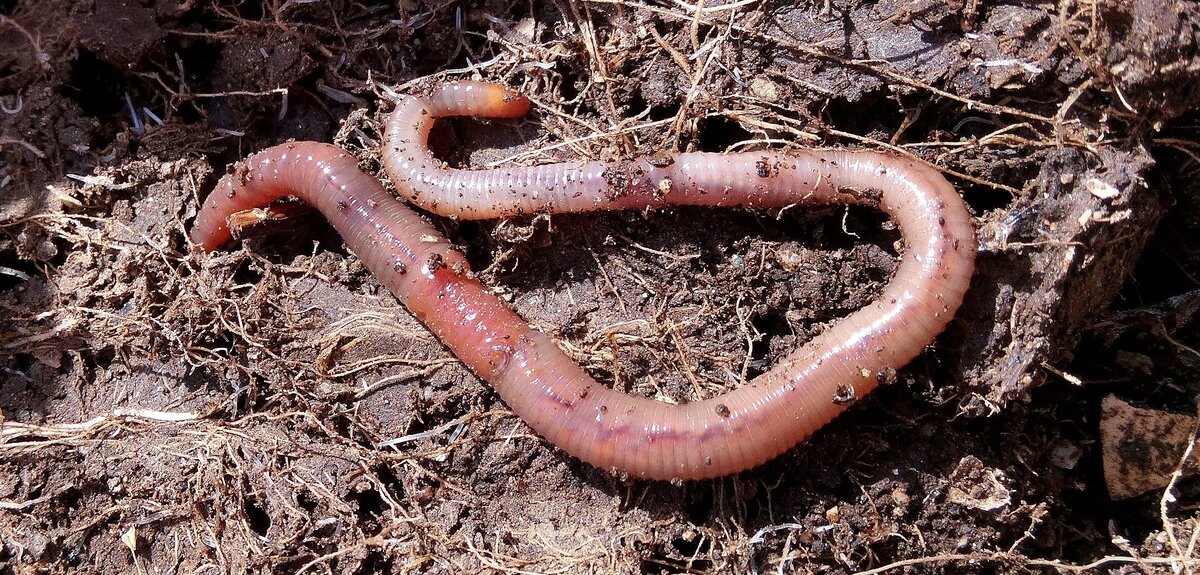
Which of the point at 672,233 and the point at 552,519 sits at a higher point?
the point at 672,233

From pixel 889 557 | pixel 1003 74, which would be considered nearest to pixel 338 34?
pixel 1003 74

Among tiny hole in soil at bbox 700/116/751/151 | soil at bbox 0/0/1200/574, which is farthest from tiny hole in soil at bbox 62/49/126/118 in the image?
tiny hole in soil at bbox 700/116/751/151

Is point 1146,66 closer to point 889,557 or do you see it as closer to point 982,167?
point 982,167

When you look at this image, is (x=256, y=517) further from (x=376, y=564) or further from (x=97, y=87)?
(x=97, y=87)

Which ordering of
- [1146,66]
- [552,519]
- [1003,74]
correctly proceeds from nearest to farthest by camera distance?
[1146,66]
[1003,74]
[552,519]

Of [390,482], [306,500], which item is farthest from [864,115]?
[306,500]

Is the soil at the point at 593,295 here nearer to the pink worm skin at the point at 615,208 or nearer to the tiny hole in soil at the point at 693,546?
the tiny hole in soil at the point at 693,546
